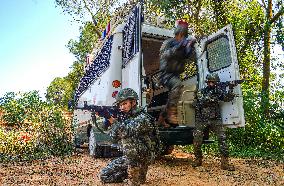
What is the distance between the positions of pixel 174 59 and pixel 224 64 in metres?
1.03

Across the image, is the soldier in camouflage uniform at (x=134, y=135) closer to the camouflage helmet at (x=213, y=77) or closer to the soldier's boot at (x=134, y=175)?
the soldier's boot at (x=134, y=175)

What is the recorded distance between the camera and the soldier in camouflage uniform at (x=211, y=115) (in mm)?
5871

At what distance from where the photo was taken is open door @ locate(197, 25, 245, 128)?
574 cm

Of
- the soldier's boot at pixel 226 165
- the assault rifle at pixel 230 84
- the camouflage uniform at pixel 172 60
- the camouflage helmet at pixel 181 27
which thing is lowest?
the soldier's boot at pixel 226 165

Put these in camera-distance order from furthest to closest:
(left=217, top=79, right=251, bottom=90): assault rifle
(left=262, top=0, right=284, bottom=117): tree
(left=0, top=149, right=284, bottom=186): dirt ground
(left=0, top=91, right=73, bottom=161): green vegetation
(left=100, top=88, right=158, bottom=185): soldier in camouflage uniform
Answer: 1. (left=262, top=0, right=284, bottom=117): tree
2. (left=0, top=91, right=73, bottom=161): green vegetation
3. (left=217, top=79, right=251, bottom=90): assault rifle
4. (left=0, top=149, right=284, bottom=186): dirt ground
5. (left=100, top=88, right=158, bottom=185): soldier in camouflage uniform

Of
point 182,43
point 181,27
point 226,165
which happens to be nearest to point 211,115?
point 226,165


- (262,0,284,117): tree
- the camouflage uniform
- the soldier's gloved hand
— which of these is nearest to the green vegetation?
the camouflage uniform

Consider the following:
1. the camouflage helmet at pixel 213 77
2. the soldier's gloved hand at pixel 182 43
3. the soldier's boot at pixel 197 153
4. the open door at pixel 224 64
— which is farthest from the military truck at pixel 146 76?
the soldier's gloved hand at pixel 182 43

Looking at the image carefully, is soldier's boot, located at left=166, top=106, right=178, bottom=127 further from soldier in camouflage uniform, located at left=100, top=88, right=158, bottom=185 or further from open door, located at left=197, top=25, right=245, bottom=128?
soldier in camouflage uniform, located at left=100, top=88, right=158, bottom=185

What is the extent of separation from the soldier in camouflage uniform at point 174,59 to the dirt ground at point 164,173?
3.64 ft

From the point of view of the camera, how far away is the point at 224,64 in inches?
240

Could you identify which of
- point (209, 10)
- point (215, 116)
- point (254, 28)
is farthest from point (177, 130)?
point (209, 10)

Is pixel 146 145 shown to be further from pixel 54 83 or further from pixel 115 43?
pixel 54 83

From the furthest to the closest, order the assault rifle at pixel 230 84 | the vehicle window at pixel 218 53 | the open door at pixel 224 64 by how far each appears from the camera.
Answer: the vehicle window at pixel 218 53
the open door at pixel 224 64
the assault rifle at pixel 230 84
